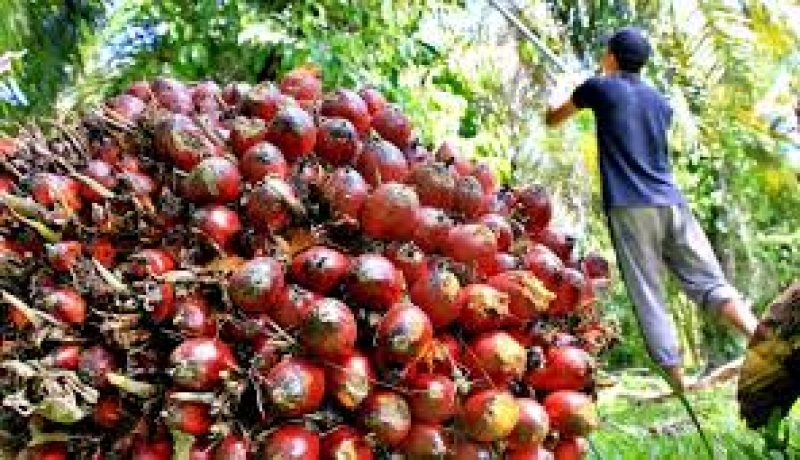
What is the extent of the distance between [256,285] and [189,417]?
0.14 m

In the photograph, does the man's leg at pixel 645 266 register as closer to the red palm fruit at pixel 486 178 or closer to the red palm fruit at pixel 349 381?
the red palm fruit at pixel 486 178

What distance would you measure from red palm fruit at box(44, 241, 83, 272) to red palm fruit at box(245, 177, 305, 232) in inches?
7.1

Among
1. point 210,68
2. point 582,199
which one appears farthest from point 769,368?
point 582,199

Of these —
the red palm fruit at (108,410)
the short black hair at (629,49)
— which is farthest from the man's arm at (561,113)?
the red palm fruit at (108,410)

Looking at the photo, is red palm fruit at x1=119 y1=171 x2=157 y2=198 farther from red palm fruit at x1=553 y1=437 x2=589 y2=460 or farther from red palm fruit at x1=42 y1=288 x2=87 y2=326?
red palm fruit at x1=553 y1=437 x2=589 y2=460

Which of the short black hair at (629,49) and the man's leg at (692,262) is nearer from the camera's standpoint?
the man's leg at (692,262)

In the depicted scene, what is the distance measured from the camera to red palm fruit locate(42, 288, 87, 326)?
1.14 m

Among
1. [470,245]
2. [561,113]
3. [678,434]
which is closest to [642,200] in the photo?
[561,113]

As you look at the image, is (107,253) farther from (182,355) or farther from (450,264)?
(450,264)

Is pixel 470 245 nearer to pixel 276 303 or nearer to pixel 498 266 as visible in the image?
pixel 498 266

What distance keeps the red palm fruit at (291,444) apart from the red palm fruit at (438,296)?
0.17 meters

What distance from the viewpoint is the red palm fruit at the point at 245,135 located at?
126 centimetres

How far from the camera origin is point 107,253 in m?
1.19

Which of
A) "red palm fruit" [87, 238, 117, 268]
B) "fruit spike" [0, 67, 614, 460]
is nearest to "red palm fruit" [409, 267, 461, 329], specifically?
"fruit spike" [0, 67, 614, 460]
